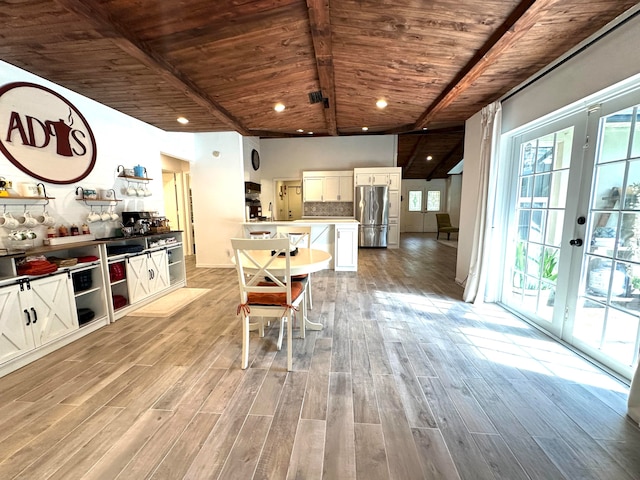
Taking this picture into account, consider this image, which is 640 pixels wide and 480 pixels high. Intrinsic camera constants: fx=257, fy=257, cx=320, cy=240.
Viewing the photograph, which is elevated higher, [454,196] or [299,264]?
[454,196]

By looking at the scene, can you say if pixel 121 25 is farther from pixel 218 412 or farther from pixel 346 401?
pixel 346 401

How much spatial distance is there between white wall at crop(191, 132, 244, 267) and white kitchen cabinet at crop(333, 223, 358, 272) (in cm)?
192

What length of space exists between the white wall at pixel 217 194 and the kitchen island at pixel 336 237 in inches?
17.7

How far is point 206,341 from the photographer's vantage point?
7.57 ft

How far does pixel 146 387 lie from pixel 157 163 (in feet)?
11.0

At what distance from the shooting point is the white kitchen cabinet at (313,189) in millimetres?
7340

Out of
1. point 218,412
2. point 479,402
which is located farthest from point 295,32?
point 479,402

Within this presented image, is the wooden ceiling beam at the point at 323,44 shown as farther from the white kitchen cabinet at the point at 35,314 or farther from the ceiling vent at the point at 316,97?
the white kitchen cabinet at the point at 35,314

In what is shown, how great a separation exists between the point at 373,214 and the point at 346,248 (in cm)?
271

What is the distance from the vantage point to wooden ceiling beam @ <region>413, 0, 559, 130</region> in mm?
1584

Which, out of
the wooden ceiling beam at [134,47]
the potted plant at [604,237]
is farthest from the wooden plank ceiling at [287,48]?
the potted plant at [604,237]

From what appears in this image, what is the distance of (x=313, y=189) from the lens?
24.2 ft

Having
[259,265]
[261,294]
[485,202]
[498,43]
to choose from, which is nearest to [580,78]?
[498,43]

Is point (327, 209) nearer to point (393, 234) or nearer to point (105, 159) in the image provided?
point (393, 234)
